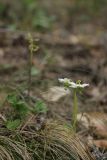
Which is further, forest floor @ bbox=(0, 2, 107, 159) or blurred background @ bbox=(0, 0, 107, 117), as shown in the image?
blurred background @ bbox=(0, 0, 107, 117)

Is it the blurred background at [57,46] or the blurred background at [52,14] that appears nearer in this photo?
the blurred background at [57,46]

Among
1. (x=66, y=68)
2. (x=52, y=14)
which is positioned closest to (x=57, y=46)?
(x=66, y=68)

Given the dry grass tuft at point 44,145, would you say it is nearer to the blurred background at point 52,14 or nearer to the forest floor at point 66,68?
the forest floor at point 66,68

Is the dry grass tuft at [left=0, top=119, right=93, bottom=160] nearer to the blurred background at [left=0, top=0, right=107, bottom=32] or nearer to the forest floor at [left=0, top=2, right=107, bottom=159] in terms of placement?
the forest floor at [left=0, top=2, right=107, bottom=159]

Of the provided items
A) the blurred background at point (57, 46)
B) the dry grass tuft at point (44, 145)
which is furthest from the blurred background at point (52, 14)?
the dry grass tuft at point (44, 145)

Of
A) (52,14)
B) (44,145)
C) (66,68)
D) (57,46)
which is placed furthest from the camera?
(52,14)

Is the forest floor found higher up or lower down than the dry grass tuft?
lower down

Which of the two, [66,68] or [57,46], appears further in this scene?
[57,46]

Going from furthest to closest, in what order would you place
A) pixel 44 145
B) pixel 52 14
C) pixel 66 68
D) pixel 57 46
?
pixel 52 14, pixel 57 46, pixel 66 68, pixel 44 145

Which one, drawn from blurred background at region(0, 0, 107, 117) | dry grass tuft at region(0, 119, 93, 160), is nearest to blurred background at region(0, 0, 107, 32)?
blurred background at region(0, 0, 107, 117)

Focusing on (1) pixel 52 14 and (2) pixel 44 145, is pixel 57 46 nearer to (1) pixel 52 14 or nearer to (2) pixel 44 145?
(1) pixel 52 14

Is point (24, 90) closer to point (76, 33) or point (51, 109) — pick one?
point (51, 109)

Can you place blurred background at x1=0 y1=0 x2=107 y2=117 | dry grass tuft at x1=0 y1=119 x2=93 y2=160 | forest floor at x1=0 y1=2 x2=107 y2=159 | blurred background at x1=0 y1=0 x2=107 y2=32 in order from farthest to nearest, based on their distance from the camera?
blurred background at x1=0 y1=0 x2=107 y2=32 → blurred background at x1=0 y1=0 x2=107 y2=117 → forest floor at x1=0 y1=2 x2=107 y2=159 → dry grass tuft at x1=0 y1=119 x2=93 y2=160

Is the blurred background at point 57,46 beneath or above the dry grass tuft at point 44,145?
beneath
